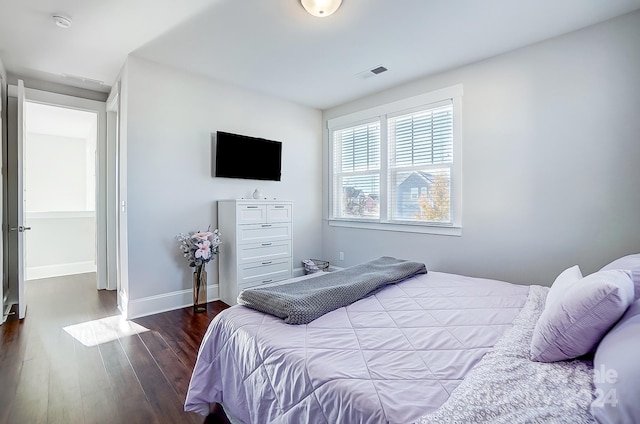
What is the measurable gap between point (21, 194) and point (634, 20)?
539 centimetres

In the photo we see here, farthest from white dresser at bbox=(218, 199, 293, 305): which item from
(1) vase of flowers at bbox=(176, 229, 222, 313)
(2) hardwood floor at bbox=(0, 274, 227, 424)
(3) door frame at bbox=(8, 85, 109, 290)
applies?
(3) door frame at bbox=(8, 85, 109, 290)

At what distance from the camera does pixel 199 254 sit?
320 centimetres

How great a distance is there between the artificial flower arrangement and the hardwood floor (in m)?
0.55

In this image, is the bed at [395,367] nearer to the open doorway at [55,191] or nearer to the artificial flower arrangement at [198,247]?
the artificial flower arrangement at [198,247]

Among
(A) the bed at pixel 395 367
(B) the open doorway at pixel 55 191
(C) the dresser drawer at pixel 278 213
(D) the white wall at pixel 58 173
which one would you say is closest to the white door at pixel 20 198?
(B) the open doorway at pixel 55 191

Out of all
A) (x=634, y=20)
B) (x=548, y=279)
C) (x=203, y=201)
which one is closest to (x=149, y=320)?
(x=203, y=201)

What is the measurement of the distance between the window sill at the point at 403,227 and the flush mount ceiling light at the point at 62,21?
3483 millimetres

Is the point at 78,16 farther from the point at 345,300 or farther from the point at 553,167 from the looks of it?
the point at 553,167

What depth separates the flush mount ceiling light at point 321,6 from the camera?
2.17 m

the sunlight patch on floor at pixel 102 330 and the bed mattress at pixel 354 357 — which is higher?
the bed mattress at pixel 354 357

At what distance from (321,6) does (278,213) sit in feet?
7.43

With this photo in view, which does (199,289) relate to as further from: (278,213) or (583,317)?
(583,317)

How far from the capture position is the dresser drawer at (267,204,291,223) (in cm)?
376

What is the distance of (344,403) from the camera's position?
3.19 ft
